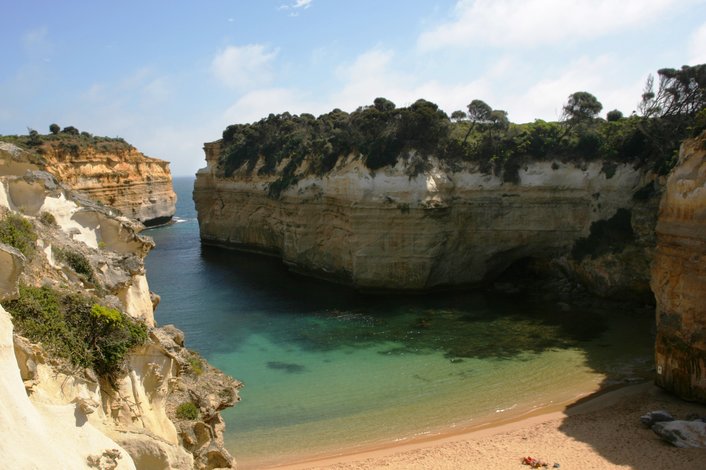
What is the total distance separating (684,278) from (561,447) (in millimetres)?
6574

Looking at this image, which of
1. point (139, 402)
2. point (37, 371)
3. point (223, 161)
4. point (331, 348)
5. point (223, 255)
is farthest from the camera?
point (223, 161)

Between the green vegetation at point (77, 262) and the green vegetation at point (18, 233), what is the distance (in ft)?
2.39

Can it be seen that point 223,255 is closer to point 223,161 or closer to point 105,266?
point 223,161

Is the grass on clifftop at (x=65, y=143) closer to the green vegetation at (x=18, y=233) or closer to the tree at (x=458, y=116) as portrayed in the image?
the tree at (x=458, y=116)

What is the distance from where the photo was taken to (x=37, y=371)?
7078 millimetres

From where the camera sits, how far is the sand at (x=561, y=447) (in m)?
13.7

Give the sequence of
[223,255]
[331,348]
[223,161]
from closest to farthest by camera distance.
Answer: [331,348] → [223,255] → [223,161]

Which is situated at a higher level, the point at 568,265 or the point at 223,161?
the point at 223,161

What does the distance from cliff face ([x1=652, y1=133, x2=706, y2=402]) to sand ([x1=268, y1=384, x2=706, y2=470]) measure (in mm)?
997

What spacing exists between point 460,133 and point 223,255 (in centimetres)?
2412

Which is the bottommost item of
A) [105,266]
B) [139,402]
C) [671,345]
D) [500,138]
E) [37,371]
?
[671,345]

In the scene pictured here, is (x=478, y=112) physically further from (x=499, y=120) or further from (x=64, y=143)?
(x=64, y=143)

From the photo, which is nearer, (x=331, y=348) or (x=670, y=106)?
(x=331, y=348)

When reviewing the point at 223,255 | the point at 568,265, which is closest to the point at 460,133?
the point at 568,265
